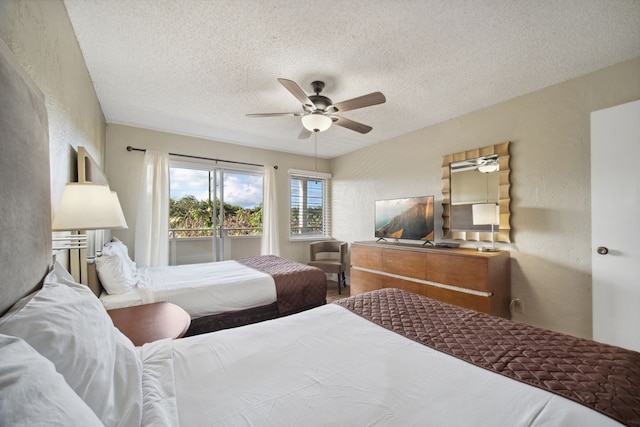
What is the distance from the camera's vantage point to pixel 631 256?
200 cm

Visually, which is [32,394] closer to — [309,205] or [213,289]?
[213,289]

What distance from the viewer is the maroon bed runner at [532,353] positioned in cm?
80

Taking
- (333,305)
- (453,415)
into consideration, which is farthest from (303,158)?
(453,415)

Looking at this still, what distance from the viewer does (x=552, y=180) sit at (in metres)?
2.47

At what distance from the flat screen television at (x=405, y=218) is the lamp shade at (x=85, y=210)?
3.25 meters

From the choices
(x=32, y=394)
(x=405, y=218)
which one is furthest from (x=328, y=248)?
(x=32, y=394)

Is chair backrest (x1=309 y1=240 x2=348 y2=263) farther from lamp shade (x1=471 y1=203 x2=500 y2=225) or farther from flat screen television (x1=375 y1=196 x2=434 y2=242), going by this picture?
lamp shade (x1=471 y1=203 x2=500 y2=225)

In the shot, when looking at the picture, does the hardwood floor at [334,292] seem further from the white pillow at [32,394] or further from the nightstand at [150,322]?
the white pillow at [32,394]

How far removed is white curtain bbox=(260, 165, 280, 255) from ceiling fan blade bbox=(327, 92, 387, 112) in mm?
2487

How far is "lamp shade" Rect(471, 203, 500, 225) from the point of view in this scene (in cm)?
277

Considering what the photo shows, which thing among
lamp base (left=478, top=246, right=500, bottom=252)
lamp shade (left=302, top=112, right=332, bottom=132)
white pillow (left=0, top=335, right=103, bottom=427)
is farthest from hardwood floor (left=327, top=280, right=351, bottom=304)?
white pillow (left=0, top=335, right=103, bottom=427)

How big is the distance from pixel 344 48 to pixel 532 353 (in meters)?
2.11

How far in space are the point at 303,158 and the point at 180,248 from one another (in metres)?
2.68

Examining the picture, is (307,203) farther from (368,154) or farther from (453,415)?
(453,415)
